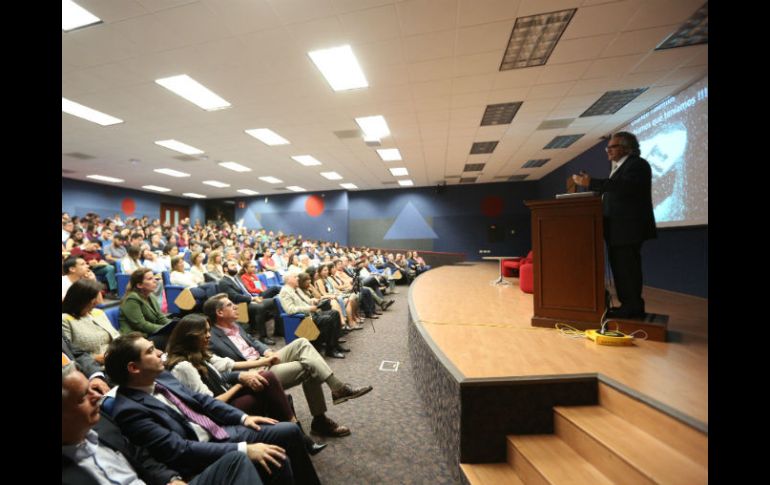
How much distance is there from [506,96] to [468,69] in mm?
1097

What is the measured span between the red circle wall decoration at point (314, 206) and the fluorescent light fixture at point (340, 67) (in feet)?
29.4

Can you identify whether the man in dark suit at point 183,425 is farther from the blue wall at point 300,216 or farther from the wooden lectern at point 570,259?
the blue wall at point 300,216

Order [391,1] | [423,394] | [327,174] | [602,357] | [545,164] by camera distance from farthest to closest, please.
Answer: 1. [327,174]
2. [545,164]
3. [391,1]
4. [423,394]
5. [602,357]

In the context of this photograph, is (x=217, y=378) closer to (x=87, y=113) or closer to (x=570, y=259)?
(x=570, y=259)

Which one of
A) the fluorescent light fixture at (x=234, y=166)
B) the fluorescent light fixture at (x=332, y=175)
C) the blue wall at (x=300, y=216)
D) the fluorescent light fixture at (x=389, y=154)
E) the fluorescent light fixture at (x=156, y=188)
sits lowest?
the blue wall at (x=300, y=216)

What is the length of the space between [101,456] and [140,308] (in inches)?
79.1

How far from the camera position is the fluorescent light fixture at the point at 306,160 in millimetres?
8027

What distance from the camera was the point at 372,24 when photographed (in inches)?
123

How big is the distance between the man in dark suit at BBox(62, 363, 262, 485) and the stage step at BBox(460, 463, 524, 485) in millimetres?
989

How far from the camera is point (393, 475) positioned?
5.78ft

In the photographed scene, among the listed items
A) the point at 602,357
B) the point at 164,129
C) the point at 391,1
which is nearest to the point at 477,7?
the point at 391,1

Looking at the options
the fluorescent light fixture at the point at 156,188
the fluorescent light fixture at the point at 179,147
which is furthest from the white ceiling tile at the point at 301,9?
the fluorescent light fixture at the point at 156,188
